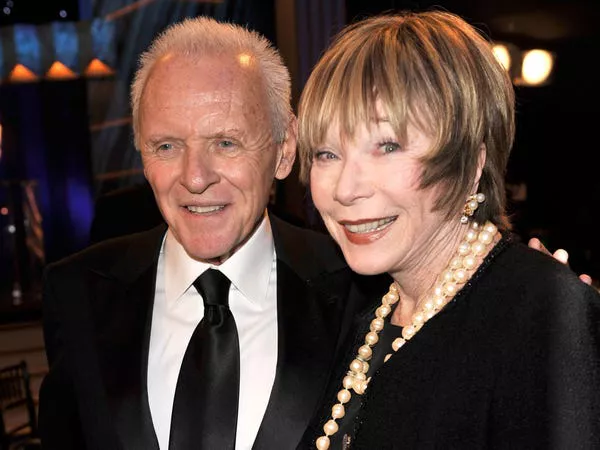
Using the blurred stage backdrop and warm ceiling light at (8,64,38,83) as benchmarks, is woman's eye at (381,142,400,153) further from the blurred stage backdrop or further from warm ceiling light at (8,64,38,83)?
warm ceiling light at (8,64,38,83)

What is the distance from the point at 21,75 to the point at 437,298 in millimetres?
7727

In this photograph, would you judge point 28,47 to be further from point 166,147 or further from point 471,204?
point 471,204

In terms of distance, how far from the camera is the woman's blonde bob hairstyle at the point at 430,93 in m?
1.40

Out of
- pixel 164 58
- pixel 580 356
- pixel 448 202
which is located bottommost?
pixel 580 356

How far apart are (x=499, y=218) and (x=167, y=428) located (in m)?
0.87

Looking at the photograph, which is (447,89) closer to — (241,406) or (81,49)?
(241,406)

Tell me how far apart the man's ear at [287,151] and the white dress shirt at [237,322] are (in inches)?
5.5

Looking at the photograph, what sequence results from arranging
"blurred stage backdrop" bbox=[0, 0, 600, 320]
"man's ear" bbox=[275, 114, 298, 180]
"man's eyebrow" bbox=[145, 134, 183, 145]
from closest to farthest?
1. "man's eyebrow" bbox=[145, 134, 183, 145]
2. "man's ear" bbox=[275, 114, 298, 180]
3. "blurred stage backdrop" bbox=[0, 0, 600, 320]

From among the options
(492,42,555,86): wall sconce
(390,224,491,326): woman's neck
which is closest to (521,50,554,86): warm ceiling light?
(492,42,555,86): wall sconce

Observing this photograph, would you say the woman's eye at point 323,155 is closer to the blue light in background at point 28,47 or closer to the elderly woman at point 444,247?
the elderly woman at point 444,247

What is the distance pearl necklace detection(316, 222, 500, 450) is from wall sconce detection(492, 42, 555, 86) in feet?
16.4

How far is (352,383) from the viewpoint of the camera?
1.67 m

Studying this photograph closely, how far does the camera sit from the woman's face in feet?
4.65

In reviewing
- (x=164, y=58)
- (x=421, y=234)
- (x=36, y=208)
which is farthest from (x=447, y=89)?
(x=36, y=208)
